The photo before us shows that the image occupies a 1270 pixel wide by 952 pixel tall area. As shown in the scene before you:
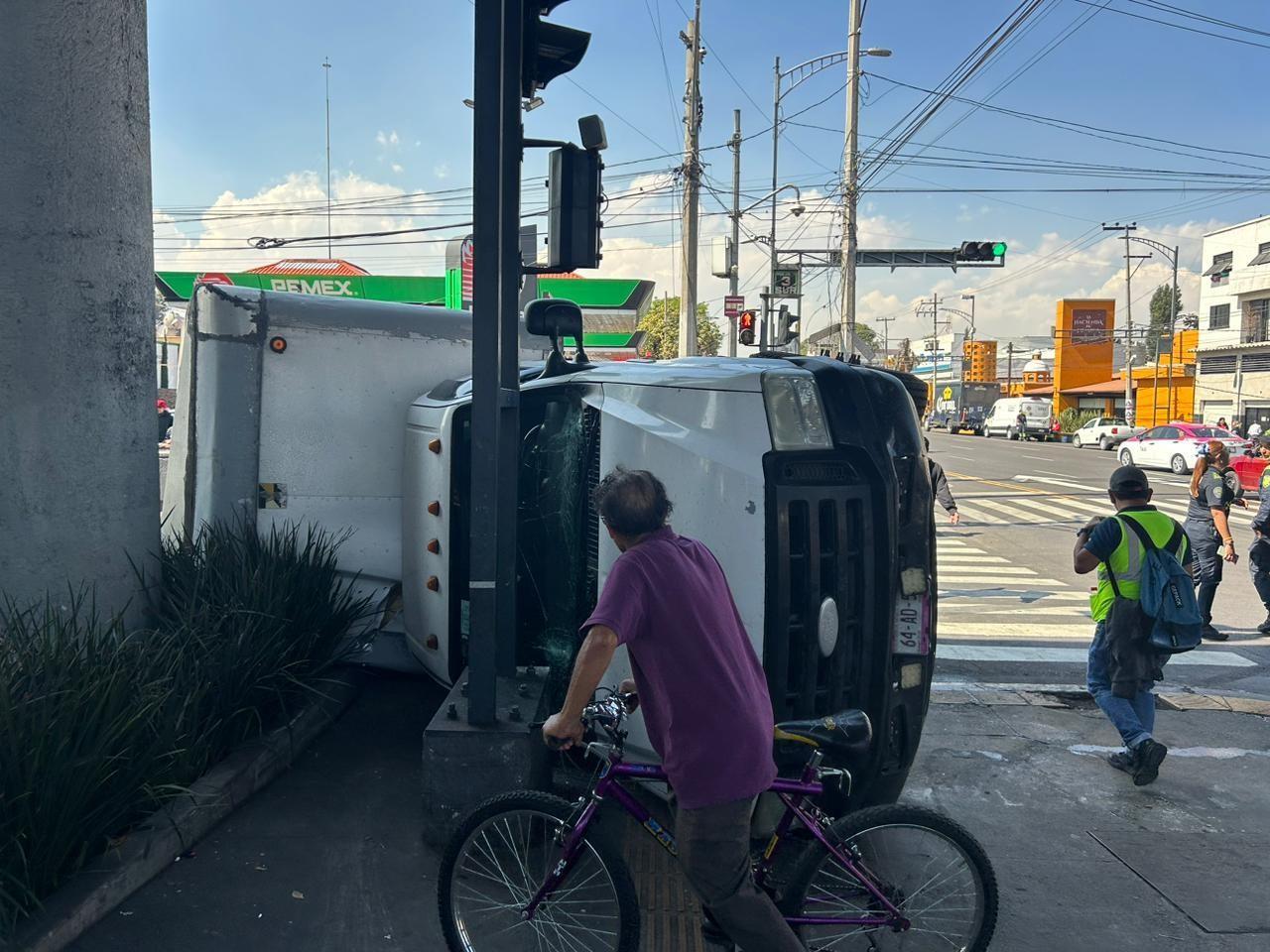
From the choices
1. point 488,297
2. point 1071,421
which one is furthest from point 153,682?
point 1071,421

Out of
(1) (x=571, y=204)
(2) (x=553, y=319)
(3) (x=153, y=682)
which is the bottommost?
(3) (x=153, y=682)

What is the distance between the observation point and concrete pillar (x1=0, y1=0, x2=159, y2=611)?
4.31 m

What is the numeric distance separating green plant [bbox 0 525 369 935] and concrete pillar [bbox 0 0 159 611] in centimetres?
34

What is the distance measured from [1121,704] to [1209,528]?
4.63 meters

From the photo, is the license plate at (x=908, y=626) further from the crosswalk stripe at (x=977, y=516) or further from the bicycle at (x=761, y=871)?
the crosswalk stripe at (x=977, y=516)

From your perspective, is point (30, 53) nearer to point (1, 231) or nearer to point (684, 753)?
point (1, 231)

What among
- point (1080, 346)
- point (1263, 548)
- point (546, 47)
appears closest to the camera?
point (546, 47)

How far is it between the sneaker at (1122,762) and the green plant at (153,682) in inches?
168

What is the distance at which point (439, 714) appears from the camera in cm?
410

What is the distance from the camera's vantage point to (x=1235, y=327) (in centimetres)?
5194

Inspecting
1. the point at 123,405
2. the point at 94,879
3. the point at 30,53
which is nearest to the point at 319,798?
the point at 94,879

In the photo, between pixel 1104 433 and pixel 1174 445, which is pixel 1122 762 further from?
pixel 1104 433

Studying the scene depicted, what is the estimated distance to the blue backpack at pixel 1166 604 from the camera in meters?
5.34

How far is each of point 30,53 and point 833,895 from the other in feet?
15.1
